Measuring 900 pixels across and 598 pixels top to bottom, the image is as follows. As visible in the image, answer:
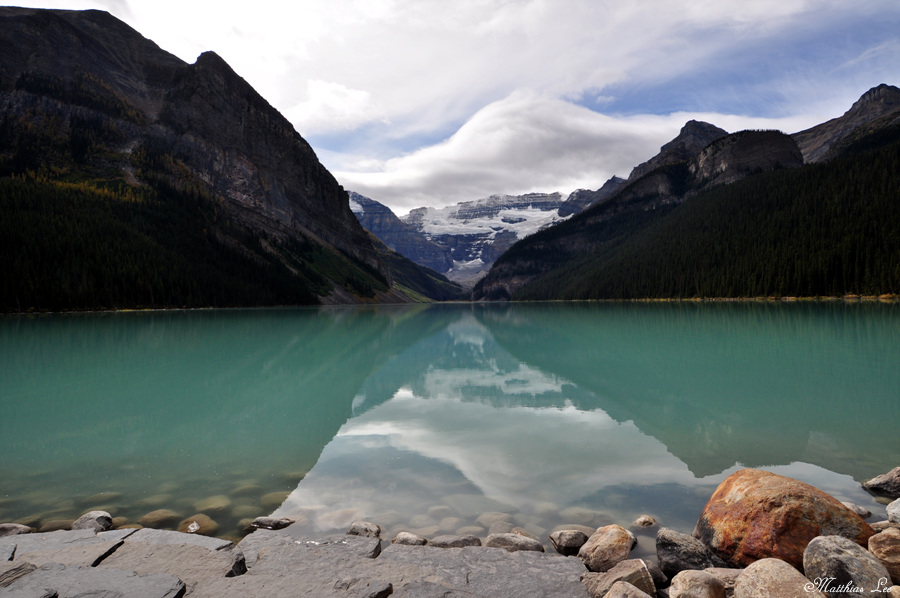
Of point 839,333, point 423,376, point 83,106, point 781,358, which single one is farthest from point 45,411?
point 83,106

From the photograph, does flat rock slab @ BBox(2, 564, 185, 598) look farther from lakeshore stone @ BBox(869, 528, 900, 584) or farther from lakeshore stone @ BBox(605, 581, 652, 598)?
lakeshore stone @ BBox(869, 528, 900, 584)

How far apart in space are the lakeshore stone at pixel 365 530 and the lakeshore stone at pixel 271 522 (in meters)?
1.17

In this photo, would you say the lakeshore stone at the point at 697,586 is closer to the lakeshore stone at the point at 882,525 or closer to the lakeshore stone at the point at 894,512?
the lakeshore stone at the point at 882,525

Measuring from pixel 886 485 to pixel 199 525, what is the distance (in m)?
12.7

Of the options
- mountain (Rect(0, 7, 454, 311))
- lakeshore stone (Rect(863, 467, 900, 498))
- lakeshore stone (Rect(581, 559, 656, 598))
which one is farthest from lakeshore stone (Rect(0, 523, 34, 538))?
mountain (Rect(0, 7, 454, 311))

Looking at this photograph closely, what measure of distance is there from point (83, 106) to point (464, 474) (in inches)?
8363

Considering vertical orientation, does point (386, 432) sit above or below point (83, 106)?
below

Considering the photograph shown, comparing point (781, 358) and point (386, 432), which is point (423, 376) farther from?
point (781, 358)

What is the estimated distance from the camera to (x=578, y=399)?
17.7m

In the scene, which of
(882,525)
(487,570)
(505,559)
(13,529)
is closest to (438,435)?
(505,559)

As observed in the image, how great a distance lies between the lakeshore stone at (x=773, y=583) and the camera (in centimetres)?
507

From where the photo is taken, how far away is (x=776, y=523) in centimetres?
641

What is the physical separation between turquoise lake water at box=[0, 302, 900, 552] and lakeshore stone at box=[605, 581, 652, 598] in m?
2.13

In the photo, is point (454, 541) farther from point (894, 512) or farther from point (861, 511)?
point (894, 512)
